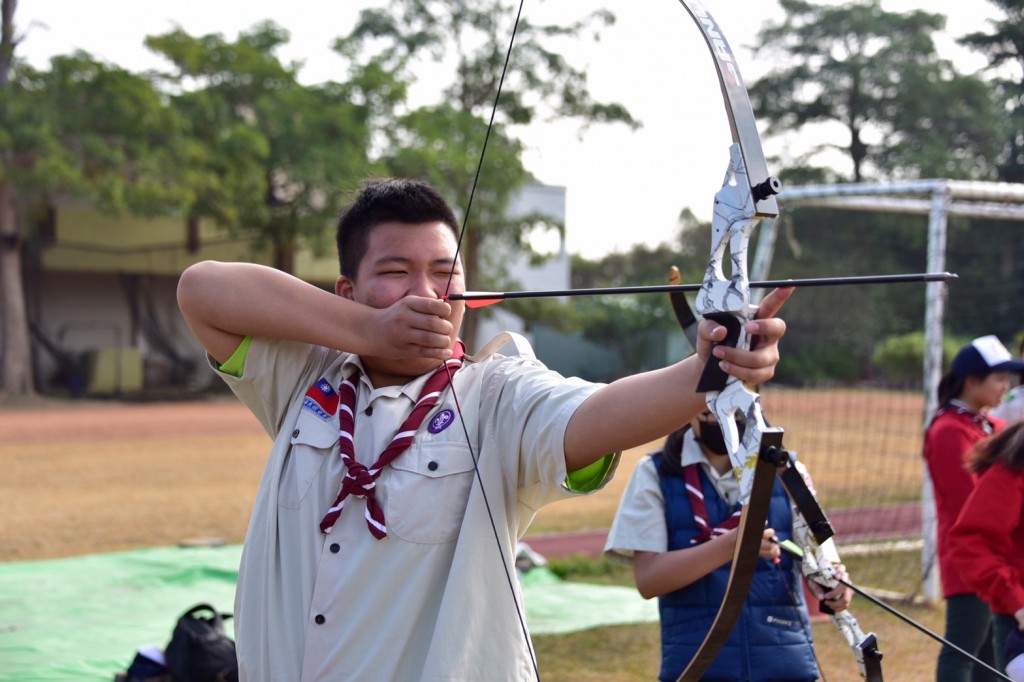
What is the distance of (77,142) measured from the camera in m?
19.2

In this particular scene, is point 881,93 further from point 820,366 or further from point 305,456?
point 305,456

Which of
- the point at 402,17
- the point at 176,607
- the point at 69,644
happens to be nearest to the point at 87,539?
the point at 176,607

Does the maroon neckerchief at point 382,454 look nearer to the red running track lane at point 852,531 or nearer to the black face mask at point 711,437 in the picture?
the black face mask at point 711,437

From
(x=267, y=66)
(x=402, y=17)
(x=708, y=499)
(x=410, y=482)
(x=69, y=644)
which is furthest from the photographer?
(x=267, y=66)

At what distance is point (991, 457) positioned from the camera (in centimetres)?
321

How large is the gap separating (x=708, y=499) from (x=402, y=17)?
16046 millimetres

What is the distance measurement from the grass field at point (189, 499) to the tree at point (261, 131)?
4773 mm

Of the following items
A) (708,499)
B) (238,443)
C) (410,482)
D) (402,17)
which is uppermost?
(402,17)

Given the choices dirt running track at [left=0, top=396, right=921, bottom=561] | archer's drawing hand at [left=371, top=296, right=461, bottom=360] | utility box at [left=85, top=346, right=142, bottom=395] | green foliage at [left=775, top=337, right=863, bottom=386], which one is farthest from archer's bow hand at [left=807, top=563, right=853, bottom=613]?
utility box at [left=85, top=346, right=142, bottom=395]

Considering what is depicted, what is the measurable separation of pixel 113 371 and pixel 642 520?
22959mm

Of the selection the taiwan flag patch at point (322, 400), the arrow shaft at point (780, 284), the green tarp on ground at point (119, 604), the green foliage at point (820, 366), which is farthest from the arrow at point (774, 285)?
the green foliage at point (820, 366)

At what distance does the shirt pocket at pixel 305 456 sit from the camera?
1894mm

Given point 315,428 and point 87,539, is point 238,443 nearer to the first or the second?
point 87,539

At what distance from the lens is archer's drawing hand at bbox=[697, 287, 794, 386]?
1457 mm
